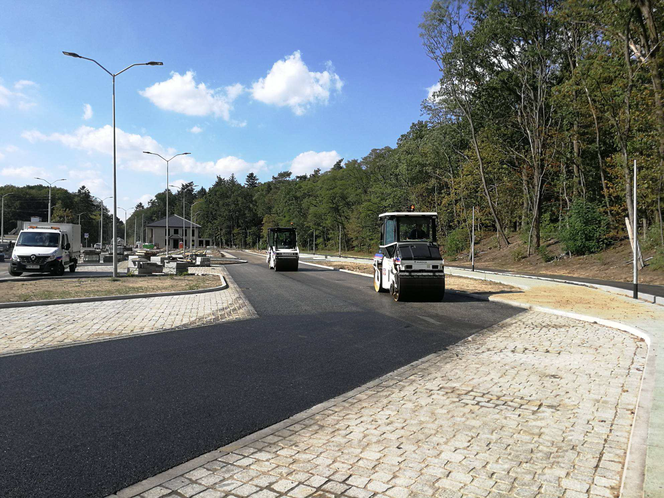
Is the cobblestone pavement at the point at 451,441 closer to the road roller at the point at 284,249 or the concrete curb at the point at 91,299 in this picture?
the concrete curb at the point at 91,299

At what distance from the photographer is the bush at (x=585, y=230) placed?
3023 centimetres

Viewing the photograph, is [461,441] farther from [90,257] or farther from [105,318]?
[90,257]

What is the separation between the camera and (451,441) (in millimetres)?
4238

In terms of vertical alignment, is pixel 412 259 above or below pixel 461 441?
above

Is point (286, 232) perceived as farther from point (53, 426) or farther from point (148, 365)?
point (53, 426)

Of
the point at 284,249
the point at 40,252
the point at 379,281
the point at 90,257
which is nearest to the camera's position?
the point at 379,281

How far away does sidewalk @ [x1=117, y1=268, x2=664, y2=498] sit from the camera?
135 inches

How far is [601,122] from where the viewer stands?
31.0m

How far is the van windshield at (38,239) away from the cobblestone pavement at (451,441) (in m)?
22.7

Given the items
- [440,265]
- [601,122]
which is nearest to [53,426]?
[440,265]

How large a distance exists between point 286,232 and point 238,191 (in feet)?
379

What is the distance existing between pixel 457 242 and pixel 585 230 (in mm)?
16816

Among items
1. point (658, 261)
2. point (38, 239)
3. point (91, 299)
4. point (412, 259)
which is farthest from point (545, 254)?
point (38, 239)

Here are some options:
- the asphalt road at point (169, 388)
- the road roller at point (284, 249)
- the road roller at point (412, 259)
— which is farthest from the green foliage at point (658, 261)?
the road roller at point (284, 249)
